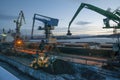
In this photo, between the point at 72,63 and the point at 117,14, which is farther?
the point at 117,14

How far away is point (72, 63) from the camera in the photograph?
21.4m

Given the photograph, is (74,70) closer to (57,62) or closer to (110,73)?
(57,62)

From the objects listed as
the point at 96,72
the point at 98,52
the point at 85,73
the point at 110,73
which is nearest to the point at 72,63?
the point at 85,73

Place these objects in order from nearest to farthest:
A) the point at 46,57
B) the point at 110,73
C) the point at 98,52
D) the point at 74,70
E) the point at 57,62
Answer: the point at 110,73, the point at 74,70, the point at 57,62, the point at 46,57, the point at 98,52

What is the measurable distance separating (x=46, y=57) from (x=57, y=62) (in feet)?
7.95

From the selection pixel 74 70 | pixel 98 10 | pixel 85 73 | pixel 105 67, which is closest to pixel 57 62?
pixel 74 70

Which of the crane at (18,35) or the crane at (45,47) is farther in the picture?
the crane at (18,35)

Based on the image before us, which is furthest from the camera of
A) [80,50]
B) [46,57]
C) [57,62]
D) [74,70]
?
[80,50]

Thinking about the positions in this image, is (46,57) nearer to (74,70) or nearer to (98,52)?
(74,70)

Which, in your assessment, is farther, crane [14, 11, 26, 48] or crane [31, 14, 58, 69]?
crane [14, 11, 26, 48]

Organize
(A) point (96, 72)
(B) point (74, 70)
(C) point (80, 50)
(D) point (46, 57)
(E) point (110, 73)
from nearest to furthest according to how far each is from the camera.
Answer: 1. (E) point (110, 73)
2. (A) point (96, 72)
3. (B) point (74, 70)
4. (D) point (46, 57)
5. (C) point (80, 50)

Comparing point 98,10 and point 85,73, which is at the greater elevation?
point 98,10

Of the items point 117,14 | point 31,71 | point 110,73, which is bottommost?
point 31,71

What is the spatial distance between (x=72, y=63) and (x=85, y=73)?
2.29m
